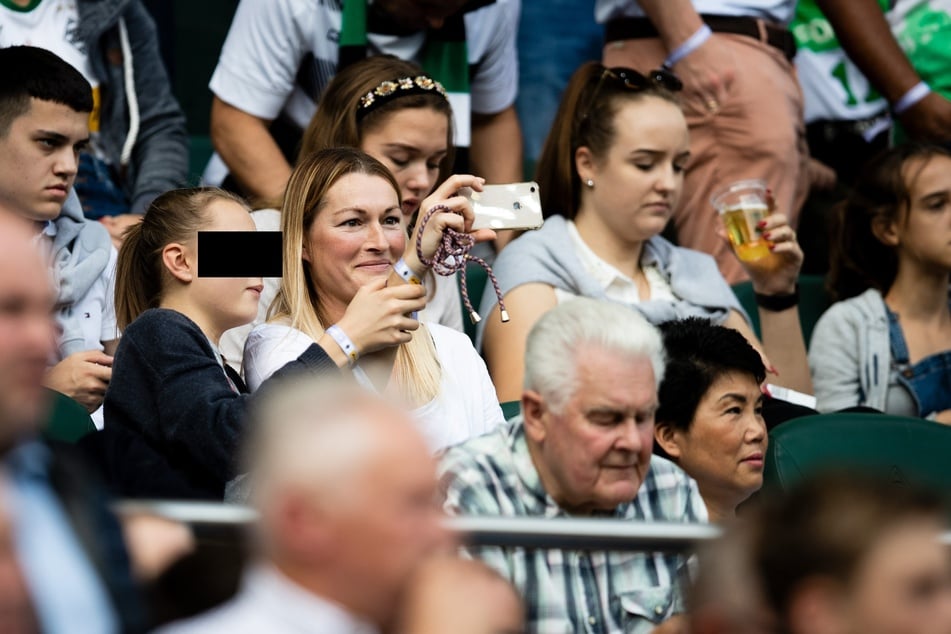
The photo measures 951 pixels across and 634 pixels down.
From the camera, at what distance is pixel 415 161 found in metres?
4.04

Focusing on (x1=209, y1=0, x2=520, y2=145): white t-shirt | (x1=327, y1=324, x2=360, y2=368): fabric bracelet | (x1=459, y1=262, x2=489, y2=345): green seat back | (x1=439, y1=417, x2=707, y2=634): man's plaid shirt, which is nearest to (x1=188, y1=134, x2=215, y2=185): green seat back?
(x1=209, y1=0, x2=520, y2=145): white t-shirt

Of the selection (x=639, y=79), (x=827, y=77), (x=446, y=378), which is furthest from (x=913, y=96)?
(x=446, y=378)

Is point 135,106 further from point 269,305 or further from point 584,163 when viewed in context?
point 584,163

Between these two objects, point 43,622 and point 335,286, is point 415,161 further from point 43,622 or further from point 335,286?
point 43,622

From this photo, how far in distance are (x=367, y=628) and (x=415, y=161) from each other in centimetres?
231

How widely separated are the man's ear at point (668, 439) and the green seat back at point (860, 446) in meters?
0.21

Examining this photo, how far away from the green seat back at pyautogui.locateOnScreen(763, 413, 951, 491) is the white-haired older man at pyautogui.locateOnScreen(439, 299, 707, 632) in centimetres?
75

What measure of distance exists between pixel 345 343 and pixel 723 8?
7.70 feet

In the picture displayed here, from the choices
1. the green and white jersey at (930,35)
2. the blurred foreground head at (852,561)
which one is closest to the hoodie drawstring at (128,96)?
the green and white jersey at (930,35)

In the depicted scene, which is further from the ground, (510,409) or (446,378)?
(446,378)

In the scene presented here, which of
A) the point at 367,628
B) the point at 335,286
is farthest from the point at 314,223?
the point at 367,628

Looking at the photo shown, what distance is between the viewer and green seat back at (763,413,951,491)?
11.6ft

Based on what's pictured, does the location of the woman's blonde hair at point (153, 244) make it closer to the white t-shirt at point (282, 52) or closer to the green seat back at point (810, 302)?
the white t-shirt at point (282, 52)

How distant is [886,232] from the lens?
15.5 feet
